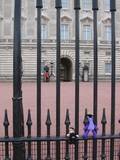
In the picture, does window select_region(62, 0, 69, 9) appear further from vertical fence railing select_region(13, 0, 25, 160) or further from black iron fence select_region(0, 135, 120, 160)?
vertical fence railing select_region(13, 0, 25, 160)

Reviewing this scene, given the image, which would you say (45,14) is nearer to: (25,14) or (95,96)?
(25,14)

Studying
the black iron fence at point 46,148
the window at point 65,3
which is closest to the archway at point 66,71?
the window at point 65,3

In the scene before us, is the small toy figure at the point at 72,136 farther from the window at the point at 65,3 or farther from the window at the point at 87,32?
the window at the point at 87,32

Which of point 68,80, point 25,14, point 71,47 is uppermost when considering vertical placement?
point 25,14

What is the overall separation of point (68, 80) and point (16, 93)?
3461cm

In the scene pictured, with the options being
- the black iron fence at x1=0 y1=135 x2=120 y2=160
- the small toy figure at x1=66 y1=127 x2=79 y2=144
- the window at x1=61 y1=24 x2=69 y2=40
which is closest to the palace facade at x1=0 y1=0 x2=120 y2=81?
the window at x1=61 y1=24 x2=69 y2=40

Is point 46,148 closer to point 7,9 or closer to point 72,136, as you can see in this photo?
point 72,136

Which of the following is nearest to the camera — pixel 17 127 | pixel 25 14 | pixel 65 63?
pixel 17 127

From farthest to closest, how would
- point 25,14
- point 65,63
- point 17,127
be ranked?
point 65,63 < point 25,14 < point 17,127

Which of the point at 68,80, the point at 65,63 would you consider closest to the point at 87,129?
the point at 68,80

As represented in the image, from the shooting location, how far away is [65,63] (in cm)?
4088

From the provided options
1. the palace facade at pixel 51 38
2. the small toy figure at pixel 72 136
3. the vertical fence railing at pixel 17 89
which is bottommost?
the small toy figure at pixel 72 136

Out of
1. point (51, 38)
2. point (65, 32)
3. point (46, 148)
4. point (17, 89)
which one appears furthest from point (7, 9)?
point (17, 89)

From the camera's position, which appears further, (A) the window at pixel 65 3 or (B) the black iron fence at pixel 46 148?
(A) the window at pixel 65 3
